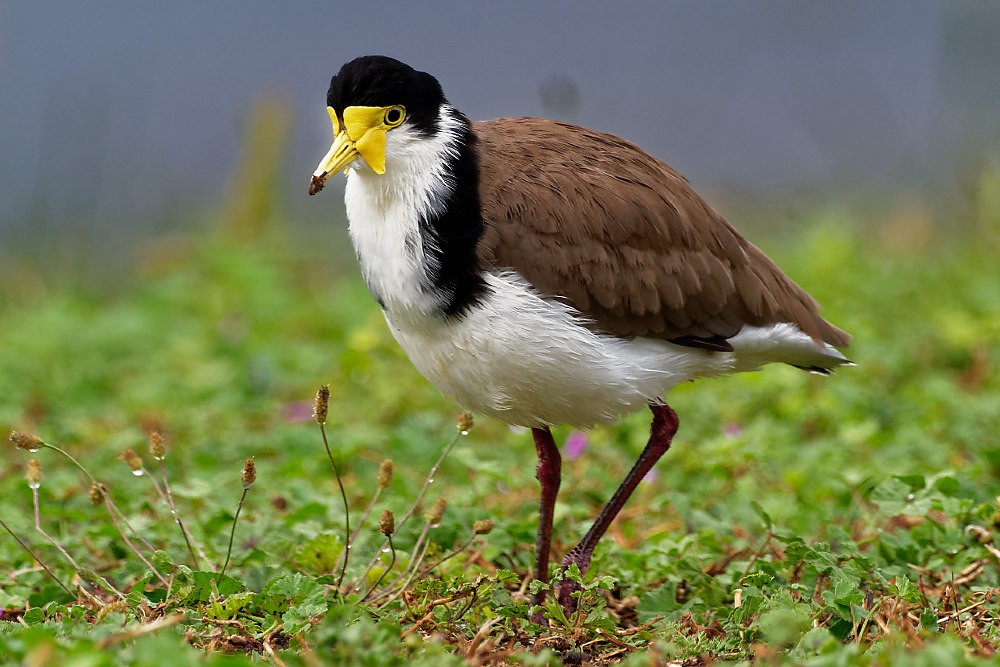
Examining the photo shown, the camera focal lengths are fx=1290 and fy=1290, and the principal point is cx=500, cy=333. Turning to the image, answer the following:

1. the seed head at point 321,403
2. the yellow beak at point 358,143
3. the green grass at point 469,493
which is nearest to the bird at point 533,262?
the yellow beak at point 358,143

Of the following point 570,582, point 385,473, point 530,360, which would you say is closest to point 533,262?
point 530,360

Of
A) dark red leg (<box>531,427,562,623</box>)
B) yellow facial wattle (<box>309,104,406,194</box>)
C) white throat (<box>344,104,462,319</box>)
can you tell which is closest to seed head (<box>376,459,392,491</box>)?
white throat (<box>344,104,462,319</box>)

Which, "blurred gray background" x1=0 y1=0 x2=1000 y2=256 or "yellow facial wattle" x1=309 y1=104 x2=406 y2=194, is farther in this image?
"blurred gray background" x1=0 y1=0 x2=1000 y2=256

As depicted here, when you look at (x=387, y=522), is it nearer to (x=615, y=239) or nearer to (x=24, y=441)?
(x=24, y=441)

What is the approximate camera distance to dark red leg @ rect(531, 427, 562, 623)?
439 cm

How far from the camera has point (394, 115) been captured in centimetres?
412

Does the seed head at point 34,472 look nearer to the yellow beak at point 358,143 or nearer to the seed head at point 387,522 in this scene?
the seed head at point 387,522

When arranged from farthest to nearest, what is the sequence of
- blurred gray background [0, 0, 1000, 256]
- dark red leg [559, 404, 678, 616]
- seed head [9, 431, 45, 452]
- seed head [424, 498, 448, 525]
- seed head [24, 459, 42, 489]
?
blurred gray background [0, 0, 1000, 256], dark red leg [559, 404, 678, 616], seed head [424, 498, 448, 525], seed head [24, 459, 42, 489], seed head [9, 431, 45, 452]

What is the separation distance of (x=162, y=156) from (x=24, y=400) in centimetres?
473

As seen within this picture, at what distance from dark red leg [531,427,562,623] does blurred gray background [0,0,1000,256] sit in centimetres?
144

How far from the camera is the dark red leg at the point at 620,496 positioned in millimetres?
4285

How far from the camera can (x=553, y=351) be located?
4.09 metres

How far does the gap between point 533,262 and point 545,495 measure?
0.94m

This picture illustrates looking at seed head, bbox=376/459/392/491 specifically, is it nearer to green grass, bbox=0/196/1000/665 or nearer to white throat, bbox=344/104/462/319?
green grass, bbox=0/196/1000/665
